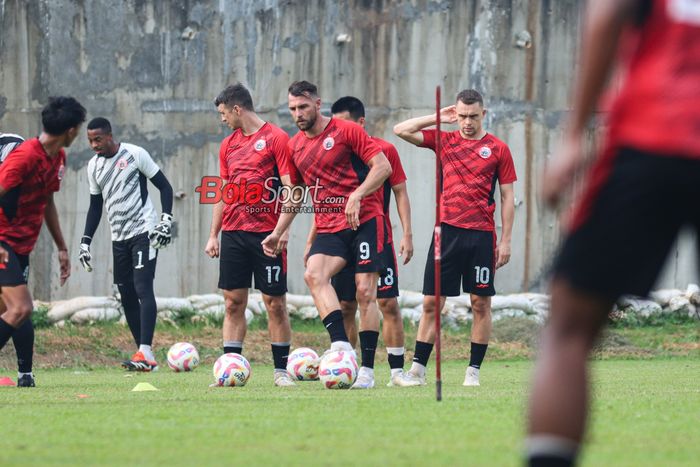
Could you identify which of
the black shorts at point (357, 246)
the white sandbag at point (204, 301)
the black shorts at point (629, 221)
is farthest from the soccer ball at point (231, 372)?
the black shorts at point (629, 221)

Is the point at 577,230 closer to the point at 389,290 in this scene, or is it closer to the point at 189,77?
the point at 389,290

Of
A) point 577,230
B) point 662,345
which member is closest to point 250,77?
point 662,345

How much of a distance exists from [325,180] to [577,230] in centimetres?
724

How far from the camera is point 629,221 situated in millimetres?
3545

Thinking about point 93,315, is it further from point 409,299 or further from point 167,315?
point 409,299

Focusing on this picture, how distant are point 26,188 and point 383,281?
10.9 ft

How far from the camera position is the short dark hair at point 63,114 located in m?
9.51

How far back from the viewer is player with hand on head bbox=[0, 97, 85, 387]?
9.57 m

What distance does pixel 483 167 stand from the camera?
11.3 metres

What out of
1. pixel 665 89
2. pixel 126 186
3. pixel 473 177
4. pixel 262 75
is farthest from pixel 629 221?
pixel 262 75

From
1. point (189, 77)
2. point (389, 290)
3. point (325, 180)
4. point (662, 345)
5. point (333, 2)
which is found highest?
point (333, 2)

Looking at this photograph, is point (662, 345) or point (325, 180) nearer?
point (325, 180)

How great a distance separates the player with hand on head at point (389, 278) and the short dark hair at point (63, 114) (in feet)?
9.02

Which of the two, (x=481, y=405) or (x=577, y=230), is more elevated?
(x=577, y=230)
